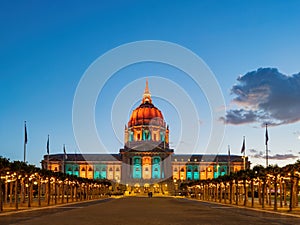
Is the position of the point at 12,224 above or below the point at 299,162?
below

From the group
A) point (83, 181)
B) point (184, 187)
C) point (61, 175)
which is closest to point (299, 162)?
point (61, 175)

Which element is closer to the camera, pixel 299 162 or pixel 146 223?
pixel 146 223

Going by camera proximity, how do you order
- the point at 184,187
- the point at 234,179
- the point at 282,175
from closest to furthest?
the point at 282,175 → the point at 234,179 → the point at 184,187

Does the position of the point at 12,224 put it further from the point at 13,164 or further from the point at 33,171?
the point at 33,171

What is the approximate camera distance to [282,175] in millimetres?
63812

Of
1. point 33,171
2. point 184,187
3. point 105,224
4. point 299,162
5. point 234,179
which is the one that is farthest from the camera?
point 184,187

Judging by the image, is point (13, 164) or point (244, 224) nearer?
point (244, 224)

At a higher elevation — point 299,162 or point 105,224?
point 299,162

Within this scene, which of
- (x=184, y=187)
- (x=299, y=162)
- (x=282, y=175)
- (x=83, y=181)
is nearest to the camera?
(x=299, y=162)

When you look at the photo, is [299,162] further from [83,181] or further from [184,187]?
[184,187]

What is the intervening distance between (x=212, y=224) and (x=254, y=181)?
1953 inches

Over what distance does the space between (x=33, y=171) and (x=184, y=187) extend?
12375cm

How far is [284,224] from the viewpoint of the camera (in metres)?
34.2

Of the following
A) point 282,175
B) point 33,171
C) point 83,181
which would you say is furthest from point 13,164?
point 83,181
